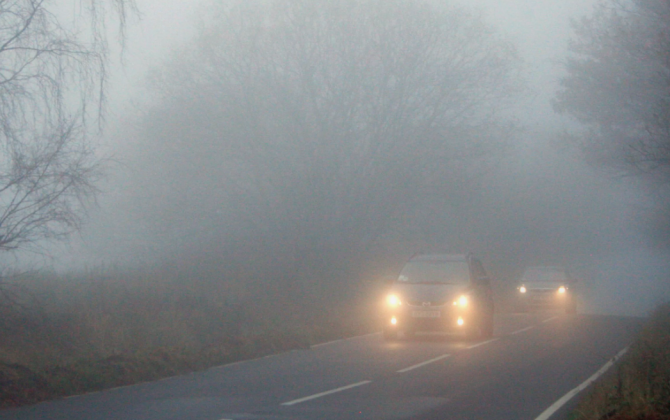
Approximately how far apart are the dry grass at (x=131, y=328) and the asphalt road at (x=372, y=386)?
560 mm

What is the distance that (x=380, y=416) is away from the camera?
960 centimetres

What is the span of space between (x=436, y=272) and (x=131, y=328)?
24.4 feet

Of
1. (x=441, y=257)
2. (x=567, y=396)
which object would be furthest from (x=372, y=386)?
(x=441, y=257)

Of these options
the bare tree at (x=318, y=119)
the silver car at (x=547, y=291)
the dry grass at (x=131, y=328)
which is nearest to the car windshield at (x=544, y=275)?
the silver car at (x=547, y=291)

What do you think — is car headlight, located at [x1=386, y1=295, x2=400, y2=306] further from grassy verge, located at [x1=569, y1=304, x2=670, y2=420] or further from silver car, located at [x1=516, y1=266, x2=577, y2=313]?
silver car, located at [x1=516, y1=266, x2=577, y2=313]

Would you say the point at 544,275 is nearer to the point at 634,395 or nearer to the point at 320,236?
the point at 320,236


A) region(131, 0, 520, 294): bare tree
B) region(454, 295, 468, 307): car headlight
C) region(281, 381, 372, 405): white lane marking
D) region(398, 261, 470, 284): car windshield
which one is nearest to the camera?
region(281, 381, 372, 405): white lane marking

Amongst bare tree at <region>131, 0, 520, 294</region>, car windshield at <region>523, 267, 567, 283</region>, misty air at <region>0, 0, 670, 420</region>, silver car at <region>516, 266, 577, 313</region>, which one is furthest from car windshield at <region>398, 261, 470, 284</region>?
car windshield at <region>523, 267, 567, 283</region>

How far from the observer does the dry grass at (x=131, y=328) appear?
40.5 ft

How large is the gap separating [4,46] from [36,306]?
5722 mm

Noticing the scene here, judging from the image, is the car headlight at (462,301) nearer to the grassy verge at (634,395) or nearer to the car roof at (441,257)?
the car roof at (441,257)

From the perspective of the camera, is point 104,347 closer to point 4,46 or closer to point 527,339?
point 4,46

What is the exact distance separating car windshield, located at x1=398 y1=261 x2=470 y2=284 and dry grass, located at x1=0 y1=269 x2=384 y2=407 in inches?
91.8

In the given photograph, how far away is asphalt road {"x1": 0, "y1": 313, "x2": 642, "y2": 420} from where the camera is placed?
9945mm
